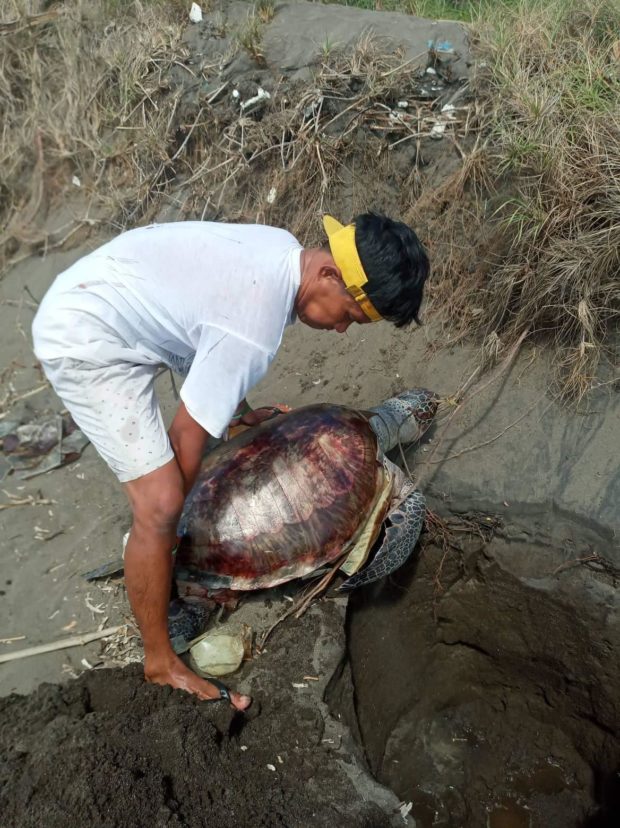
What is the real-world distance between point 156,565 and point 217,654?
0.63 meters

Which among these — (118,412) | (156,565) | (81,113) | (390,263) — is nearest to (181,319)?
(118,412)

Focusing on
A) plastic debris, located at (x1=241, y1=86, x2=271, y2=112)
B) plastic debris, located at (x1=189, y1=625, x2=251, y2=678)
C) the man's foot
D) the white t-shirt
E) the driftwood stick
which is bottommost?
the driftwood stick

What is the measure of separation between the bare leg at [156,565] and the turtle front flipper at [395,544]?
81 centimetres

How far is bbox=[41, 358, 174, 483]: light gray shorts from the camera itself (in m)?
2.01

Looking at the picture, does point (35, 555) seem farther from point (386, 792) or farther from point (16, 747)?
point (386, 792)

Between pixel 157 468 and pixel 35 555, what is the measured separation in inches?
64.0

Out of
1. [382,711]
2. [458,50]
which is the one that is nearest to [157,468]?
[382,711]

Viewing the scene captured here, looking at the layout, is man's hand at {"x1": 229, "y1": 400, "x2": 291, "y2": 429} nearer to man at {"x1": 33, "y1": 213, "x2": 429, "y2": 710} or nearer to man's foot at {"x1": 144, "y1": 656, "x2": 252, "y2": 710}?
man at {"x1": 33, "y1": 213, "x2": 429, "y2": 710}

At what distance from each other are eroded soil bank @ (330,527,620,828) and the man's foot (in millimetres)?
526

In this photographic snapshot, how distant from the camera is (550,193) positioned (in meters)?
3.12

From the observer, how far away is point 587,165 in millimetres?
3021

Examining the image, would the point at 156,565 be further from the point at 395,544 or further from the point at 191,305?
the point at 395,544

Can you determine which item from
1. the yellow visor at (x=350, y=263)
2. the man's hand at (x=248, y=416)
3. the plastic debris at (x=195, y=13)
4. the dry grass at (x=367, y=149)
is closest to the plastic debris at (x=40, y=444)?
the man's hand at (x=248, y=416)

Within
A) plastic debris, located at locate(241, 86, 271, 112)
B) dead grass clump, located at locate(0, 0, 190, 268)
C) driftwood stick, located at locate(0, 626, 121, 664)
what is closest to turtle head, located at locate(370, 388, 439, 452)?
driftwood stick, located at locate(0, 626, 121, 664)
